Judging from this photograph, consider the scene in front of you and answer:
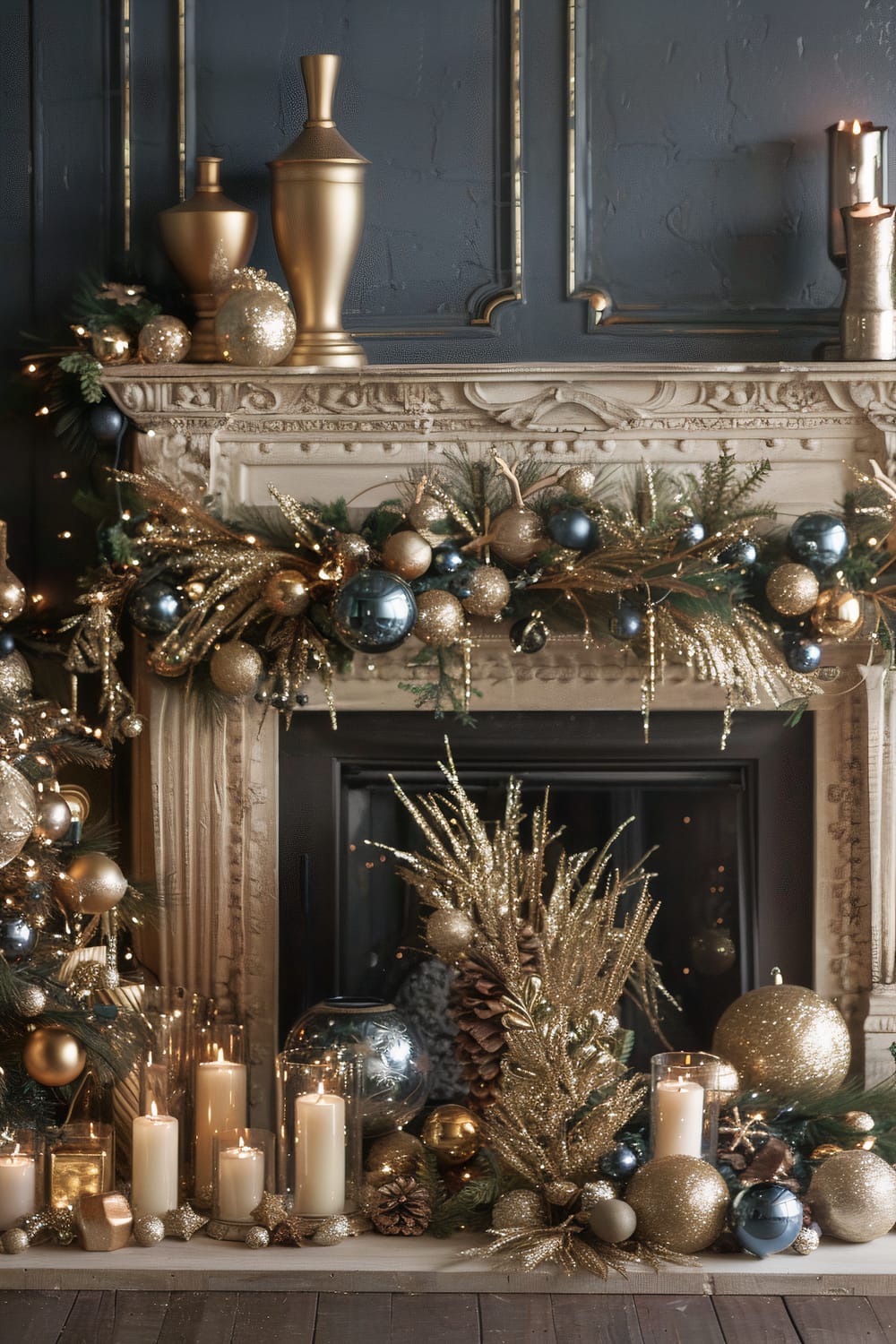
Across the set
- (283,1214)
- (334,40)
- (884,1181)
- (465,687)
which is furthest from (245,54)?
(884,1181)

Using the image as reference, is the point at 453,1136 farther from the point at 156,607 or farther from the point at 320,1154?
the point at 156,607

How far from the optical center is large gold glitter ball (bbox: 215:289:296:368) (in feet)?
7.73

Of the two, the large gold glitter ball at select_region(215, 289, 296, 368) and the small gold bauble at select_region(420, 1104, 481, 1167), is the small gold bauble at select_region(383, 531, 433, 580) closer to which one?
the large gold glitter ball at select_region(215, 289, 296, 368)

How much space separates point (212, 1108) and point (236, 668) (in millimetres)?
702

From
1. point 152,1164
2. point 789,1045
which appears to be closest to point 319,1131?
point 152,1164

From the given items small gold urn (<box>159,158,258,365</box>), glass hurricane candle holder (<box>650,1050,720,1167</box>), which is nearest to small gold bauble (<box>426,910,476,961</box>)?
glass hurricane candle holder (<box>650,1050,720,1167</box>)

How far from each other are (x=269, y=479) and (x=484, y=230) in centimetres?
61

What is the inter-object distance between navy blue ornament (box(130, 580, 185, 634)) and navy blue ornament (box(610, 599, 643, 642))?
722mm

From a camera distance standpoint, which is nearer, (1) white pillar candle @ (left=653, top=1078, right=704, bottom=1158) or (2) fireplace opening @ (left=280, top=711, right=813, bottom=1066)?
(1) white pillar candle @ (left=653, top=1078, right=704, bottom=1158)

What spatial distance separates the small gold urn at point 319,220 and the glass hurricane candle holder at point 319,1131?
3.81 feet

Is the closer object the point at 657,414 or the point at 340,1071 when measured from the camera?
the point at 340,1071

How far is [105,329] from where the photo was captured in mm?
2434

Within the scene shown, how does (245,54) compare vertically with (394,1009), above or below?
above

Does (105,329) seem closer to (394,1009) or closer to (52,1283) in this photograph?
(394,1009)
